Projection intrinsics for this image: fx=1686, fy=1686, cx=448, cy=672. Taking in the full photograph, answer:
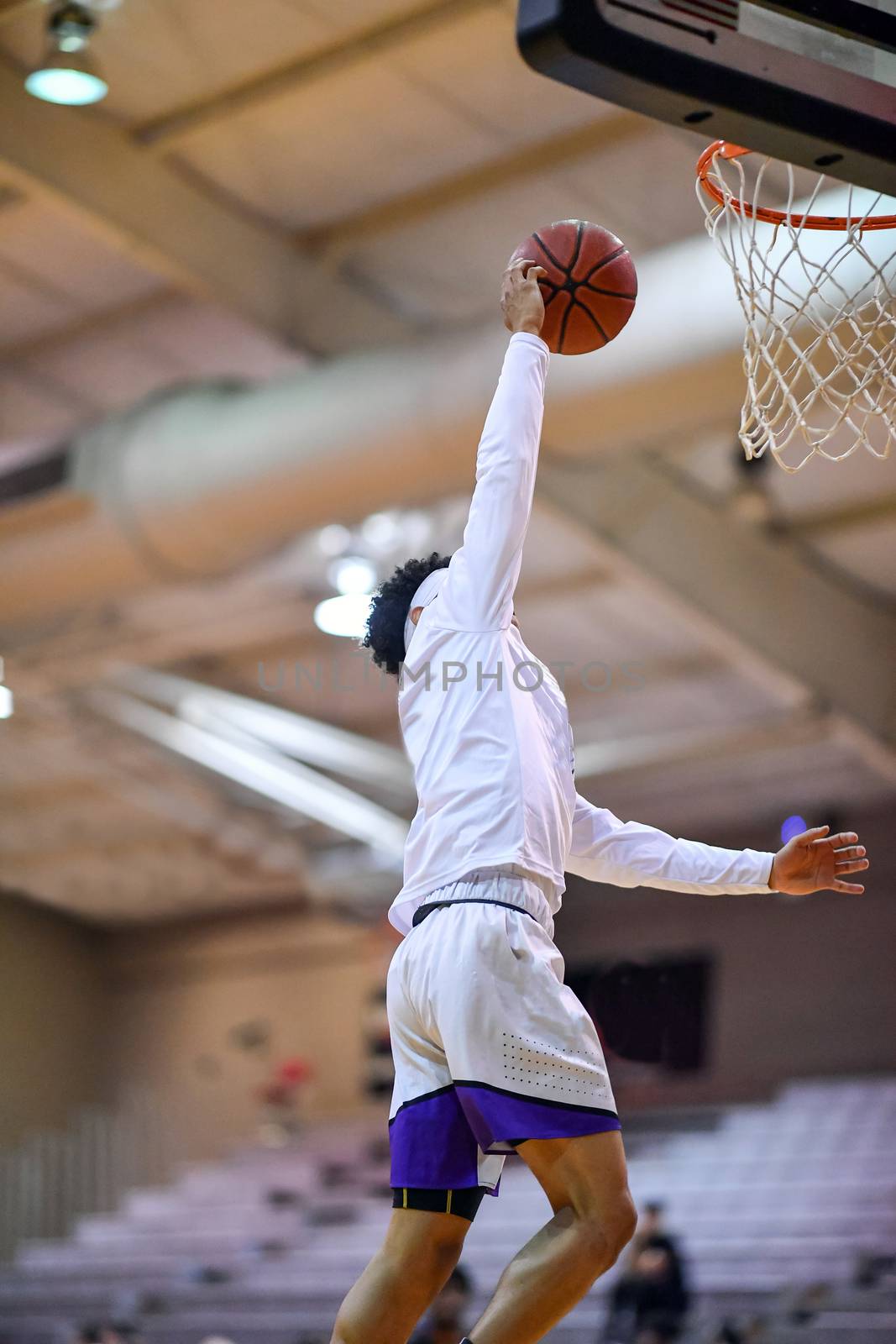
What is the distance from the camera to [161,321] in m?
11.5

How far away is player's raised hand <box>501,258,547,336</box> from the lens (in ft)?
11.7

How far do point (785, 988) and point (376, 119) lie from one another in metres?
12.8

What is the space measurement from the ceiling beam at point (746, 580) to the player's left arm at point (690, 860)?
7456 millimetres

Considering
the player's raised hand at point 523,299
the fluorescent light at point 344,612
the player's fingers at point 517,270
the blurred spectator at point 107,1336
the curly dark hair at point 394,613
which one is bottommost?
the blurred spectator at point 107,1336

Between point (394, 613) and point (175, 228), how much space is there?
261 inches

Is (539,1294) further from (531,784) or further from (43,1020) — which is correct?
(43,1020)

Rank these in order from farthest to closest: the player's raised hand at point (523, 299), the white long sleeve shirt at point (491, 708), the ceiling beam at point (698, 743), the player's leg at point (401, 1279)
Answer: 1. the ceiling beam at point (698, 743)
2. the player's raised hand at point (523, 299)
3. the white long sleeve shirt at point (491, 708)
4. the player's leg at point (401, 1279)

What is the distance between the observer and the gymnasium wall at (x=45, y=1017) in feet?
74.4

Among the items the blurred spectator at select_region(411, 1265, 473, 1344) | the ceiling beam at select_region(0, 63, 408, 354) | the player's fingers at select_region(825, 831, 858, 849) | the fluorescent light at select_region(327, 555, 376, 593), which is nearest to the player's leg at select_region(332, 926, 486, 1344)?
the player's fingers at select_region(825, 831, 858, 849)

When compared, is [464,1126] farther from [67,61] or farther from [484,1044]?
[67,61]

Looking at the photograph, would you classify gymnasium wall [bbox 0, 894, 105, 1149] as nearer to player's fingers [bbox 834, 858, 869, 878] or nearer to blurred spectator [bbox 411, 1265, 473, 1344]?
blurred spectator [bbox 411, 1265, 473, 1344]

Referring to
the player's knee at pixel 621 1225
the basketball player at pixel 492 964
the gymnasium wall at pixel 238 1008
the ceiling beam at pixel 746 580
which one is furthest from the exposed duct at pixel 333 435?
the gymnasium wall at pixel 238 1008

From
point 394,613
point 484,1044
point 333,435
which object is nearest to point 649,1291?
point 333,435

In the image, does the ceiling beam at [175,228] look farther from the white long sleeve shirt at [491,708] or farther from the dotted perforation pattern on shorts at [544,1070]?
the dotted perforation pattern on shorts at [544,1070]
